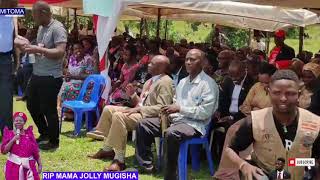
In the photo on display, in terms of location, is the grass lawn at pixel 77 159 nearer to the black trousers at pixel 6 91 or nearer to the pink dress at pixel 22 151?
the black trousers at pixel 6 91

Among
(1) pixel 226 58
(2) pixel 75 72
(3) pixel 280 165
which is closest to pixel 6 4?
(1) pixel 226 58

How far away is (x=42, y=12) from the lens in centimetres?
589

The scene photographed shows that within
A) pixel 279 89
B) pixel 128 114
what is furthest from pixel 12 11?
pixel 279 89

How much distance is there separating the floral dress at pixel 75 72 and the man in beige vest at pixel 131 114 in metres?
2.34

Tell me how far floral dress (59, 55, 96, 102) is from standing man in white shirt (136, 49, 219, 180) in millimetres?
3061

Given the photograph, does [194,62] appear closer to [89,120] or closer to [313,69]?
[313,69]

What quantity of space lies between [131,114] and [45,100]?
101cm

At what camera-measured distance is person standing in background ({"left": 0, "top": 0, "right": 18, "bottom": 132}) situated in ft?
18.9

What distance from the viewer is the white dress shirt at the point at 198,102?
518 cm

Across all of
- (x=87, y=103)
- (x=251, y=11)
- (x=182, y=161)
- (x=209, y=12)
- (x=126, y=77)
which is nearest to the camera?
(x=182, y=161)
